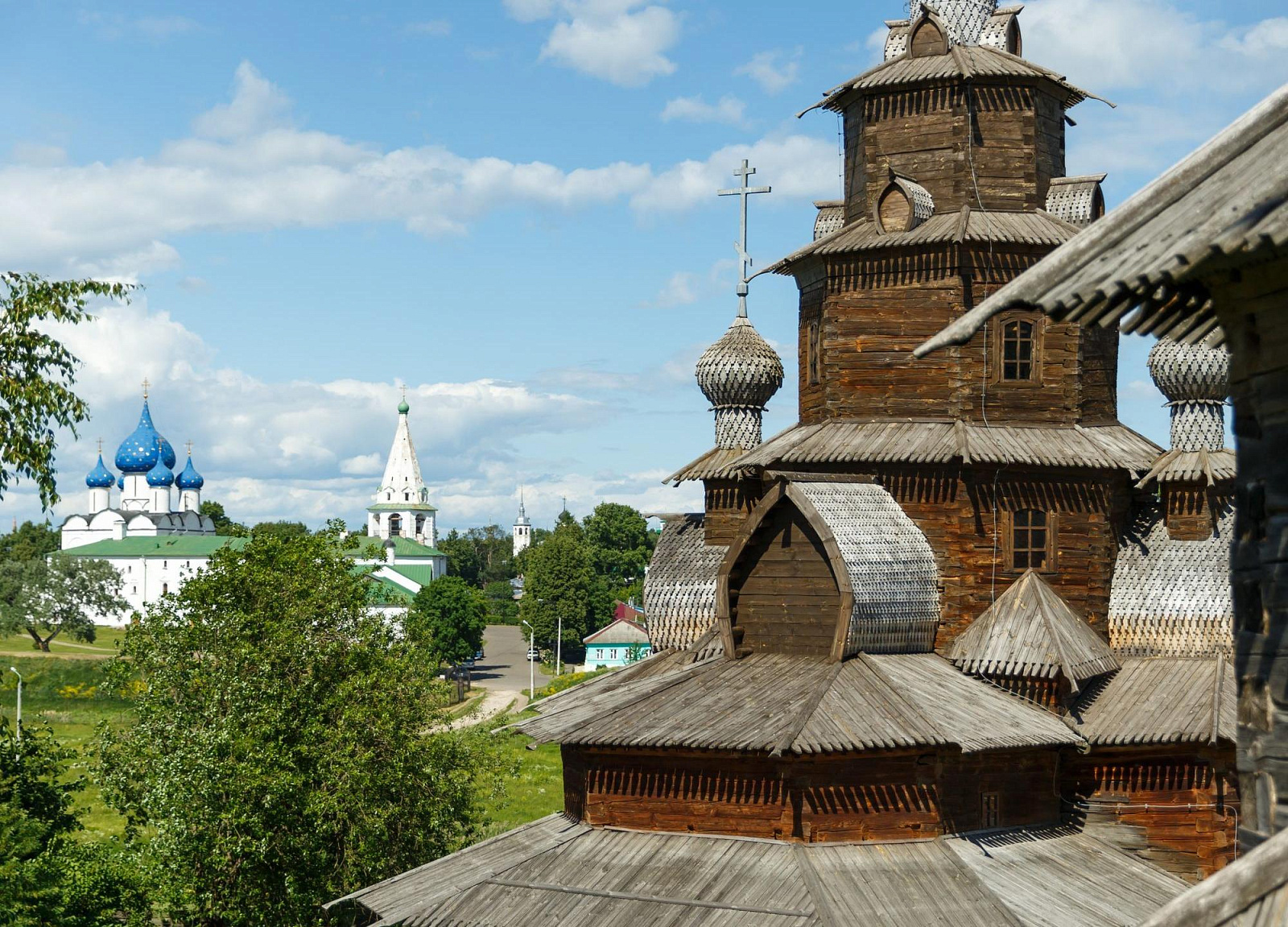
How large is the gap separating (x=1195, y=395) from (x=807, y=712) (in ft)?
24.6

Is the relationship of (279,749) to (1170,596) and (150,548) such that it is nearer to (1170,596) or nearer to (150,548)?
(1170,596)

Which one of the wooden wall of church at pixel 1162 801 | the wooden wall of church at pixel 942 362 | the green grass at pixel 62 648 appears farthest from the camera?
the green grass at pixel 62 648

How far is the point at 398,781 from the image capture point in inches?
801

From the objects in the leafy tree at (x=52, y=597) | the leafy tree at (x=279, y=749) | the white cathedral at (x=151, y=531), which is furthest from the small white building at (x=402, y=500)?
the leafy tree at (x=279, y=749)

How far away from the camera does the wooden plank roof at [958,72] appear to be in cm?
1952

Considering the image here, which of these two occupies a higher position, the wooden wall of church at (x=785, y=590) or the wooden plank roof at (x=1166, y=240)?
the wooden plank roof at (x=1166, y=240)

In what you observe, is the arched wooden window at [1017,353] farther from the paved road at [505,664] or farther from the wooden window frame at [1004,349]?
the paved road at [505,664]

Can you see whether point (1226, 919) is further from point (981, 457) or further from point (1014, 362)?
point (1014, 362)

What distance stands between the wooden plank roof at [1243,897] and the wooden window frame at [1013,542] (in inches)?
545

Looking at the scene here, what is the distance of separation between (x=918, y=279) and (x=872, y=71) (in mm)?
3280

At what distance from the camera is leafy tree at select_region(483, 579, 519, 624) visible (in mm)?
116750

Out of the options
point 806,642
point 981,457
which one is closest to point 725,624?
point 806,642

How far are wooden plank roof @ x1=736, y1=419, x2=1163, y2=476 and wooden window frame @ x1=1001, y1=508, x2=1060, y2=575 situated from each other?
74 centimetres

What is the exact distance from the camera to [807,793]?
15.4 meters
